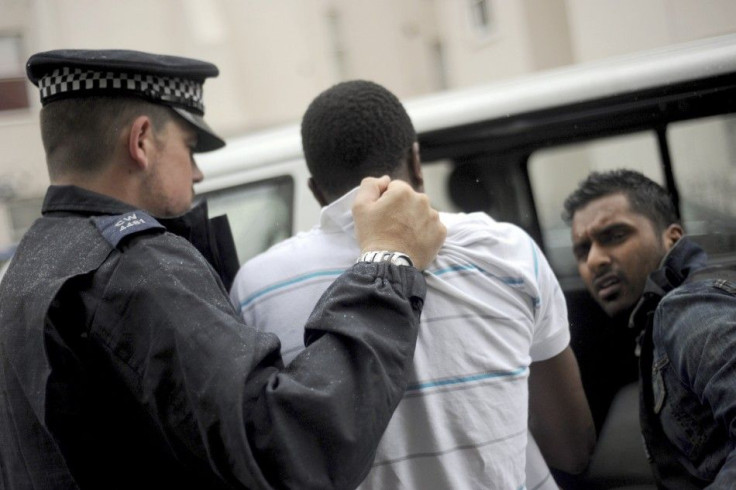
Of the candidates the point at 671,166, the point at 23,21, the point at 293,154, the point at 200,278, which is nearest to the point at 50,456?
the point at 200,278

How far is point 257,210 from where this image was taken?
2.82m

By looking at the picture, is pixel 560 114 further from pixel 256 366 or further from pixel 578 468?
pixel 256 366

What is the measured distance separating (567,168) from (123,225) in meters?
1.57

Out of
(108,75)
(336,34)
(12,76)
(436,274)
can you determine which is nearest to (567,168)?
(436,274)

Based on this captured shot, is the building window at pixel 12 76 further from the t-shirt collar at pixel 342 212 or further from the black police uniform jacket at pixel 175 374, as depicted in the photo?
the black police uniform jacket at pixel 175 374

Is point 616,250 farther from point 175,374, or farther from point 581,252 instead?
point 175,374

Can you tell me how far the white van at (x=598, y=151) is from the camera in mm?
2283

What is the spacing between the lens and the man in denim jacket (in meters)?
1.47

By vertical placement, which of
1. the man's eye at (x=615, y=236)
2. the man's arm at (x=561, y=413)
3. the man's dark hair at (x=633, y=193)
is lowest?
the man's arm at (x=561, y=413)

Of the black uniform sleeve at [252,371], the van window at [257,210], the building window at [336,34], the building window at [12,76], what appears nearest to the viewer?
the black uniform sleeve at [252,371]

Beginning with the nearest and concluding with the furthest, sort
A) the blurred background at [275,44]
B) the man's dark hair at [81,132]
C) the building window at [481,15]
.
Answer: the man's dark hair at [81,132] → the blurred background at [275,44] → the building window at [481,15]

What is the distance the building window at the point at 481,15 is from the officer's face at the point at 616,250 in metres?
6.16

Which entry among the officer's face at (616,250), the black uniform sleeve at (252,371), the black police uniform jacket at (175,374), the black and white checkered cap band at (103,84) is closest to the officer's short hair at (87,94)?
the black and white checkered cap band at (103,84)

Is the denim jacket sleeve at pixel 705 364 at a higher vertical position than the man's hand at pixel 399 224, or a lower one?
lower
